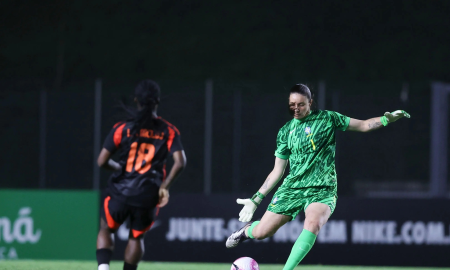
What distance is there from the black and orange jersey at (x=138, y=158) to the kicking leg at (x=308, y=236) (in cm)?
120

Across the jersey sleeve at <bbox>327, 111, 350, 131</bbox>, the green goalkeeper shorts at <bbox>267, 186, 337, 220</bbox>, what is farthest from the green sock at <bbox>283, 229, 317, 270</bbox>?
the jersey sleeve at <bbox>327, 111, 350, 131</bbox>

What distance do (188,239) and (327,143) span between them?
11.3 ft

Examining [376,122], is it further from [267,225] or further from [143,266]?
[143,266]

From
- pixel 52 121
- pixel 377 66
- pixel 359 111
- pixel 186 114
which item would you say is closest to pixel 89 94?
pixel 52 121

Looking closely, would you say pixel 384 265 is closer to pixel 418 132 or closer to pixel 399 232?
pixel 399 232

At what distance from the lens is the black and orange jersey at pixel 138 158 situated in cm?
595

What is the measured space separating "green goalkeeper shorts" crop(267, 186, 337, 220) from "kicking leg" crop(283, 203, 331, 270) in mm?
114

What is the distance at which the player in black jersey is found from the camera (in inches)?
234

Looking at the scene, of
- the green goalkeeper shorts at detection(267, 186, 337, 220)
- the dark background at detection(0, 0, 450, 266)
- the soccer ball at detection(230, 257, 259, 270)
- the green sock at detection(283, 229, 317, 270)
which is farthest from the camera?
the dark background at detection(0, 0, 450, 266)

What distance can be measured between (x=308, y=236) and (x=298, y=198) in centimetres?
39

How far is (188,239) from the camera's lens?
932 centimetres

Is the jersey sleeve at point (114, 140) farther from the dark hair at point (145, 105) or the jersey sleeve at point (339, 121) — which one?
the jersey sleeve at point (339, 121)

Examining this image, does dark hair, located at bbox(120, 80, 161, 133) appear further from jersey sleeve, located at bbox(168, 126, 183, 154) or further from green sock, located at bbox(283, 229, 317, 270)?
green sock, located at bbox(283, 229, 317, 270)

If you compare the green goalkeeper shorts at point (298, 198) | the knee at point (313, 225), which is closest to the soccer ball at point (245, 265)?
the green goalkeeper shorts at point (298, 198)
